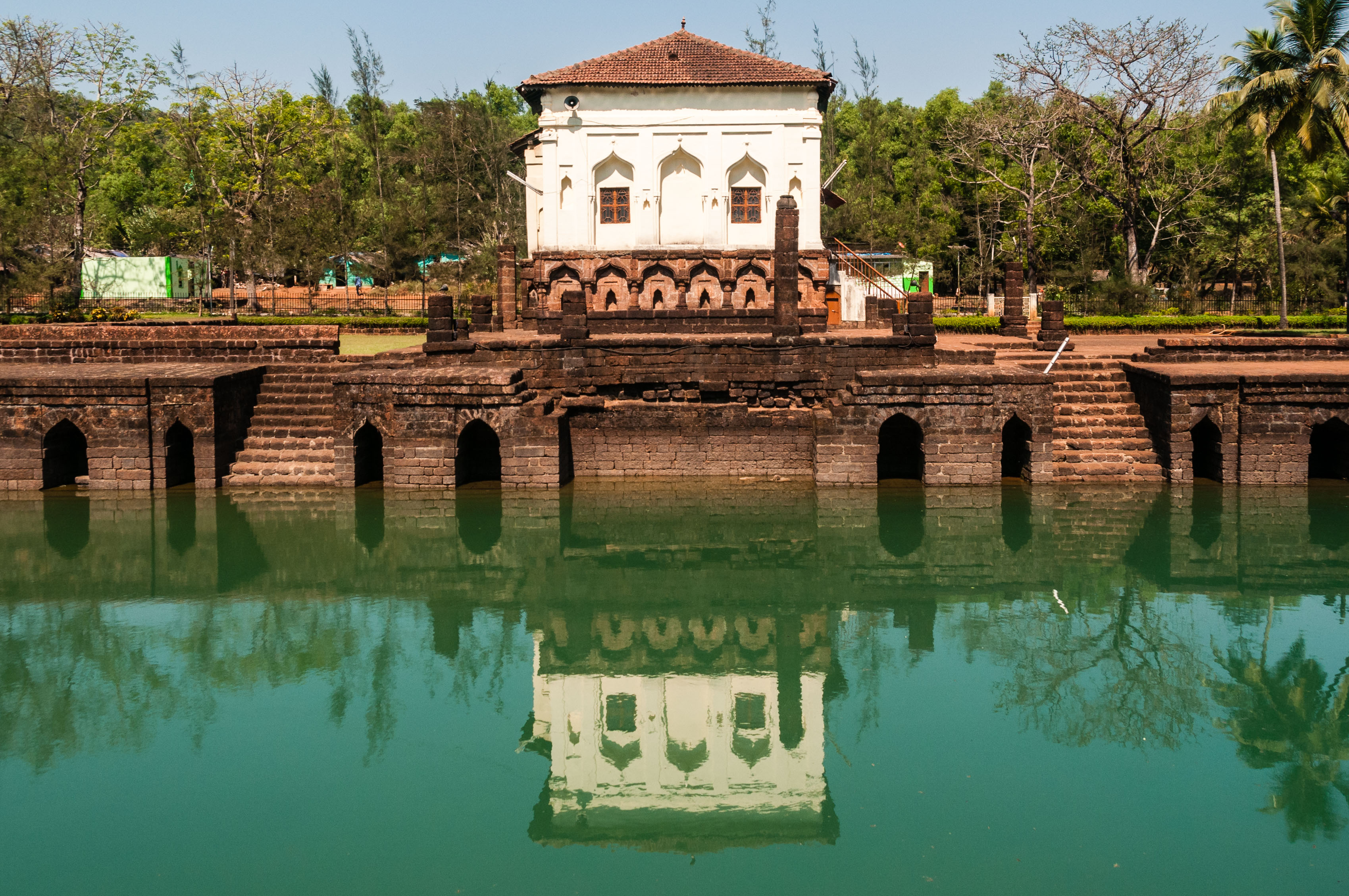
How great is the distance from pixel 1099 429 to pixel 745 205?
35.5 feet

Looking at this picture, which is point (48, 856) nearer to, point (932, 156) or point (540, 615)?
point (540, 615)

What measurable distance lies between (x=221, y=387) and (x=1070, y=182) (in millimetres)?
27067

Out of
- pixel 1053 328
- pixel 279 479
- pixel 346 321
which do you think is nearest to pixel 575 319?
pixel 279 479

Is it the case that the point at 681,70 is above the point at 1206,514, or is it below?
above

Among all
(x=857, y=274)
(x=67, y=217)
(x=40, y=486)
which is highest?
(x=67, y=217)

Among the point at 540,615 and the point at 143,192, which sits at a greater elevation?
the point at 143,192

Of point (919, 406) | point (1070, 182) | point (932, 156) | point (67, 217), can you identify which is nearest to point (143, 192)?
point (67, 217)

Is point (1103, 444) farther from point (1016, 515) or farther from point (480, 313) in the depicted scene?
point (480, 313)

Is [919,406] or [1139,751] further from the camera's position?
[919,406]

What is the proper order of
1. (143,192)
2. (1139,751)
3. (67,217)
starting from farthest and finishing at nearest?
(143,192), (67,217), (1139,751)

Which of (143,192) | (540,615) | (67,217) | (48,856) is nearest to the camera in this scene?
(48,856)

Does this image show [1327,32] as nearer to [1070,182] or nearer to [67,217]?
[1070,182]

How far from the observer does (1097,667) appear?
10.1 metres

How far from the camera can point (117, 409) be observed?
641 inches
